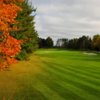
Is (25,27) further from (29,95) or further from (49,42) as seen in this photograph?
(49,42)

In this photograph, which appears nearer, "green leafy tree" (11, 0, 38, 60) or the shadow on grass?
the shadow on grass

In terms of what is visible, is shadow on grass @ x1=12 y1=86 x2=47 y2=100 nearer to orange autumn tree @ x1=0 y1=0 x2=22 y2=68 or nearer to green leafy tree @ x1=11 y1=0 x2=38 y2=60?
orange autumn tree @ x1=0 y1=0 x2=22 y2=68

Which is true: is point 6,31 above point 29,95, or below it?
above

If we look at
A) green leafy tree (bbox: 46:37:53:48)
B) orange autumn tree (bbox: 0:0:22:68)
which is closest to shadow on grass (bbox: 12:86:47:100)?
orange autumn tree (bbox: 0:0:22:68)

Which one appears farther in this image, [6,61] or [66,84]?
[66,84]

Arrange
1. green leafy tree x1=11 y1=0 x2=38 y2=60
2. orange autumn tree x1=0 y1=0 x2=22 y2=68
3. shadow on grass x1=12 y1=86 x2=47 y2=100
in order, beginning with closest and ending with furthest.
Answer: orange autumn tree x1=0 y1=0 x2=22 y2=68, shadow on grass x1=12 y1=86 x2=47 y2=100, green leafy tree x1=11 y1=0 x2=38 y2=60

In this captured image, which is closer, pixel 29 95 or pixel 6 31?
pixel 6 31

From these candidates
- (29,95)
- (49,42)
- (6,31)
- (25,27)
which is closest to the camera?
(6,31)

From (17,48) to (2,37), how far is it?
1527mm

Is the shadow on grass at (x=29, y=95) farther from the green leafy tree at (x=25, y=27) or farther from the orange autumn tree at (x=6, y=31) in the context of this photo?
the green leafy tree at (x=25, y=27)

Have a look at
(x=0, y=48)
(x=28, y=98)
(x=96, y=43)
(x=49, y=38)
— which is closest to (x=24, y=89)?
(x=28, y=98)

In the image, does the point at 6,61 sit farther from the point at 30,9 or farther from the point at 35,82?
the point at 30,9

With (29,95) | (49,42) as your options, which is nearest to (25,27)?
(29,95)

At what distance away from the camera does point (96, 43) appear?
16512 cm
